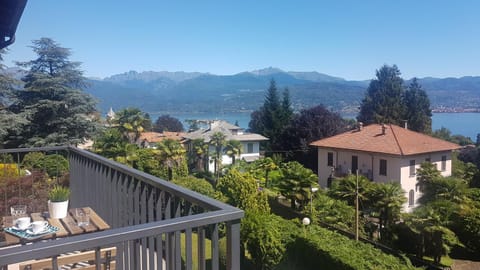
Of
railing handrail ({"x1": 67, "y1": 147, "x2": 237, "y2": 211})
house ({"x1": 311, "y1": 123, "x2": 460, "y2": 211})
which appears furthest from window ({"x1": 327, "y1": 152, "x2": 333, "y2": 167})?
railing handrail ({"x1": 67, "y1": 147, "x2": 237, "y2": 211})

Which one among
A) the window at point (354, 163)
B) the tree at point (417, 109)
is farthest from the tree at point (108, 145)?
the tree at point (417, 109)

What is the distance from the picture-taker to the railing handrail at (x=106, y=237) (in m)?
1.00

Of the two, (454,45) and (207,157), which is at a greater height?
(454,45)

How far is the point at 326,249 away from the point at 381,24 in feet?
137

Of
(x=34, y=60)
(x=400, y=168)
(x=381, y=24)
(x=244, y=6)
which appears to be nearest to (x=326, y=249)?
(x=400, y=168)

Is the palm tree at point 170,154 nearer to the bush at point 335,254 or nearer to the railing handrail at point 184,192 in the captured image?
the bush at point 335,254

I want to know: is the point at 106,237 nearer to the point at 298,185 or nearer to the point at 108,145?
the point at 298,185

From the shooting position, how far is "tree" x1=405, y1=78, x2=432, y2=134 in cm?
3850

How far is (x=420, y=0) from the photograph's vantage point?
40688 mm

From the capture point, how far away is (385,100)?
127 feet

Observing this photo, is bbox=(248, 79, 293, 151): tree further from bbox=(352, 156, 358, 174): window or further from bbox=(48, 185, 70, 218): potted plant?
bbox=(48, 185, 70, 218): potted plant

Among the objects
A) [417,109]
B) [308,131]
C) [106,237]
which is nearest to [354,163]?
[308,131]

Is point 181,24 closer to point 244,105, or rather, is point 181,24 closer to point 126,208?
point 126,208

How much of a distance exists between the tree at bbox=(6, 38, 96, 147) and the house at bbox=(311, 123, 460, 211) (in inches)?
630
